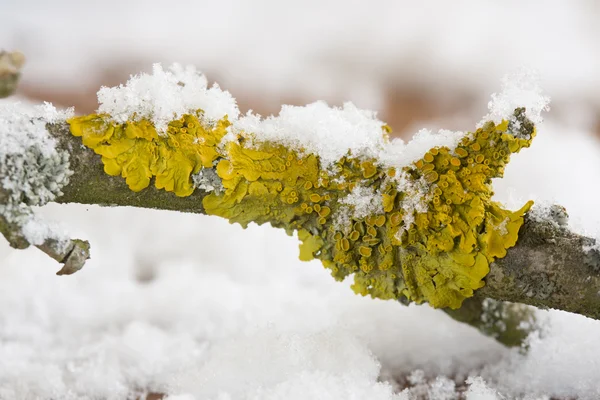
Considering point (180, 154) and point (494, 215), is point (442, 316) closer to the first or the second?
point (494, 215)

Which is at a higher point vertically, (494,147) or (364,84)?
(364,84)

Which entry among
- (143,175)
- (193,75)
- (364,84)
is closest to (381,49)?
(364,84)

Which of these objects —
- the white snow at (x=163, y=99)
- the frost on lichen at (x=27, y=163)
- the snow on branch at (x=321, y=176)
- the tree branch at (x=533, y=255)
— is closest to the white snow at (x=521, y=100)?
the snow on branch at (x=321, y=176)

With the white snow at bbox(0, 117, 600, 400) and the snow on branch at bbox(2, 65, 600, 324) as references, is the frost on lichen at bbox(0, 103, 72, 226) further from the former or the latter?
the white snow at bbox(0, 117, 600, 400)

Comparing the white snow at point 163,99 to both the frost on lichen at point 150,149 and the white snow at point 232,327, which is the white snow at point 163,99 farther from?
the white snow at point 232,327

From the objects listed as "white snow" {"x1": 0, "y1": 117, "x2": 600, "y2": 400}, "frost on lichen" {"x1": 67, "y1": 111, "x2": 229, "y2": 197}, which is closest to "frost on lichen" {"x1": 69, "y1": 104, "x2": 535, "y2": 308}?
"frost on lichen" {"x1": 67, "y1": 111, "x2": 229, "y2": 197}

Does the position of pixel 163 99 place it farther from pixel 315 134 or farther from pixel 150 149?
pixel 315 134
